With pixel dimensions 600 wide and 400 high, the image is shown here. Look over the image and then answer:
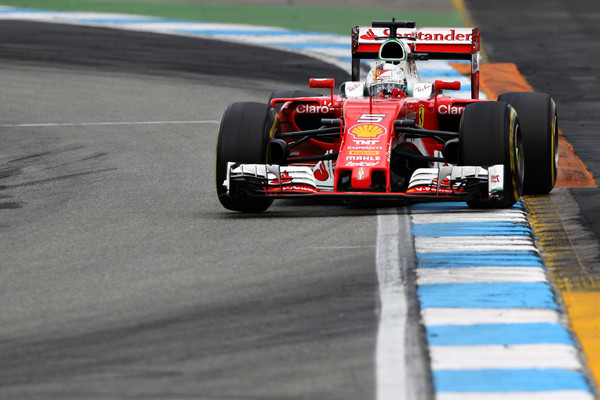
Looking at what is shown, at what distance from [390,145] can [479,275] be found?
7.37ft

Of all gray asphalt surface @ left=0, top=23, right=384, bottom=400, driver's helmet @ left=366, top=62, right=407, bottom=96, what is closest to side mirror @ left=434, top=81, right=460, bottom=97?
driver's helmet @ left=366, top=62, right=407, bottom=96

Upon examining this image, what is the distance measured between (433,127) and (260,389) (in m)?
5.32

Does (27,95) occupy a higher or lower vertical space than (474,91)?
lower

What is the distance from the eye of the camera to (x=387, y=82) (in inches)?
431

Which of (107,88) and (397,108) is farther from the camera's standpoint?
(107,88)

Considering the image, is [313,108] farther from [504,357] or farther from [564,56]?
[564,56]

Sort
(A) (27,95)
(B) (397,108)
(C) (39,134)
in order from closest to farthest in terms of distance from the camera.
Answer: (B) (397,108) → (C) (39,134) → (A) (27,95)

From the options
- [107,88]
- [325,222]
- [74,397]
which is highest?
[74,397]

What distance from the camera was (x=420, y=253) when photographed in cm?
840

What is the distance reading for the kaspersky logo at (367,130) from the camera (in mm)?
9875

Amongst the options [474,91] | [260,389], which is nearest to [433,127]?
[474,91]

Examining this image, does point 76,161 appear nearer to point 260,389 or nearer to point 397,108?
point 397,108

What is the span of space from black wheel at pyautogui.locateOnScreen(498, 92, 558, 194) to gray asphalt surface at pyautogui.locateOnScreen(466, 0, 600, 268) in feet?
0.78

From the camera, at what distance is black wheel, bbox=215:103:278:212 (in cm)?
995
